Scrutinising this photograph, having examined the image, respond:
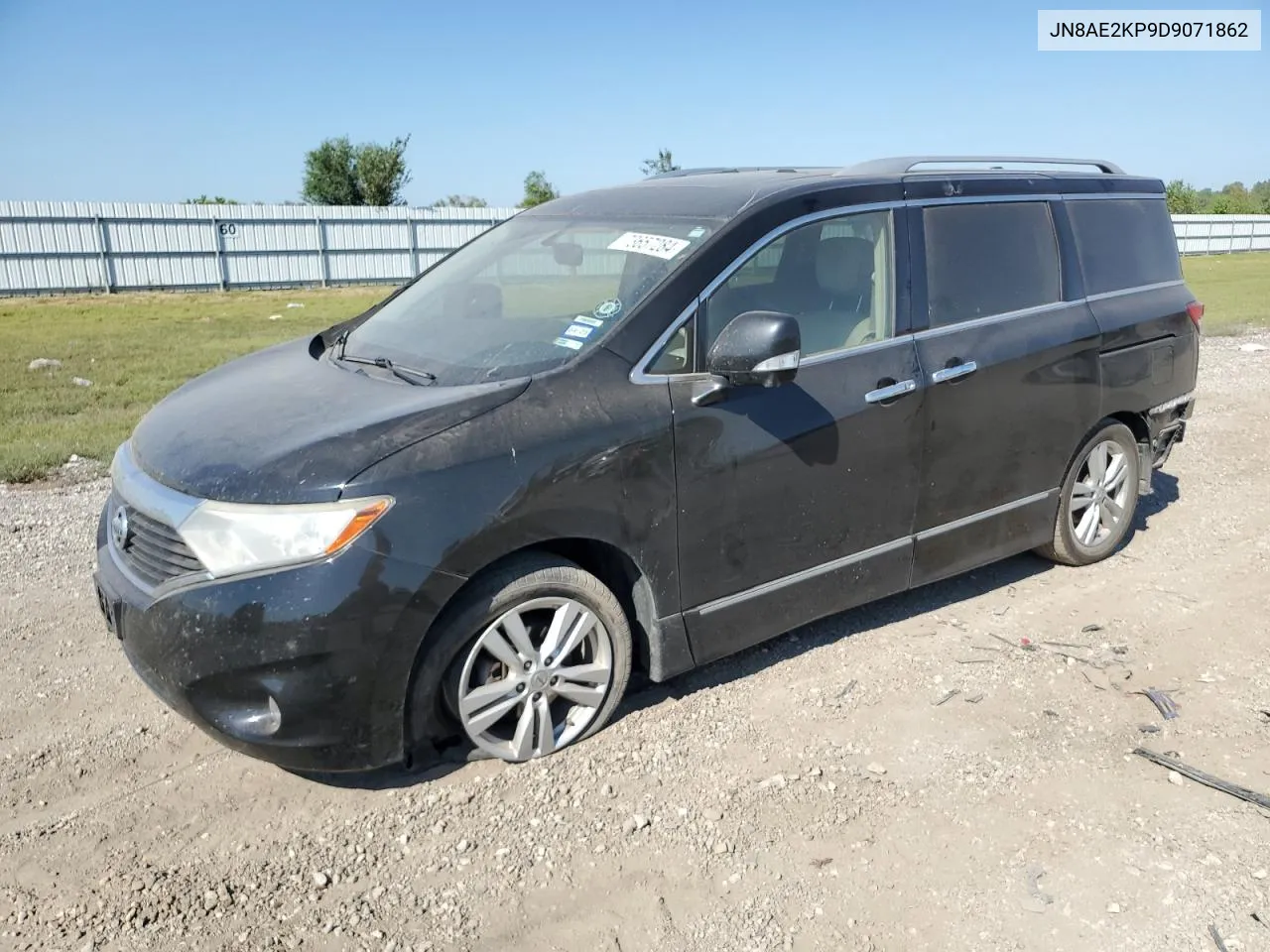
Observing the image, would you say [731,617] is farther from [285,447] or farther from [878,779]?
[285,447]

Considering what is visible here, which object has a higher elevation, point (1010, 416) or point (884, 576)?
point (1010, 416)

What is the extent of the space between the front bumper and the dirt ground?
335mm

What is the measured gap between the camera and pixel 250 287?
29406mm

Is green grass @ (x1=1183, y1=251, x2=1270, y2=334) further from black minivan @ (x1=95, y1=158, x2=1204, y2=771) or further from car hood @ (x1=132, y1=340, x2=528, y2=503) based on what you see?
car hood @ (x1=132, y1=340, x2=528, y2=503)

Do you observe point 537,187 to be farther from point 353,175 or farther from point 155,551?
point 155,551

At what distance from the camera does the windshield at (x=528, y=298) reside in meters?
3.63

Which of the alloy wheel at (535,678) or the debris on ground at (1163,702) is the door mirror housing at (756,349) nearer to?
the alloy wheel at (535,678)

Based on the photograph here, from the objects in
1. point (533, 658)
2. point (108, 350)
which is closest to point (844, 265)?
point (533, 658)

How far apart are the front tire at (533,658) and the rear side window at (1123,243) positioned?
3.14m

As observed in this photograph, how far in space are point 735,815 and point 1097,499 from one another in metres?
3.08

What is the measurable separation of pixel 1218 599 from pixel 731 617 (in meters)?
2.74

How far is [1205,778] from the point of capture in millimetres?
3445

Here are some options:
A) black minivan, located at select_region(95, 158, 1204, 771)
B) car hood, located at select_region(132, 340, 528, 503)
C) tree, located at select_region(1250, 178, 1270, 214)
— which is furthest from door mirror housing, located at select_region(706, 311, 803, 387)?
tree, located at select_region(1250, 178, 1270, 214)

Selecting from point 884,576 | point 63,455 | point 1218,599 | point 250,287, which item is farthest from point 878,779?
point 250,287
